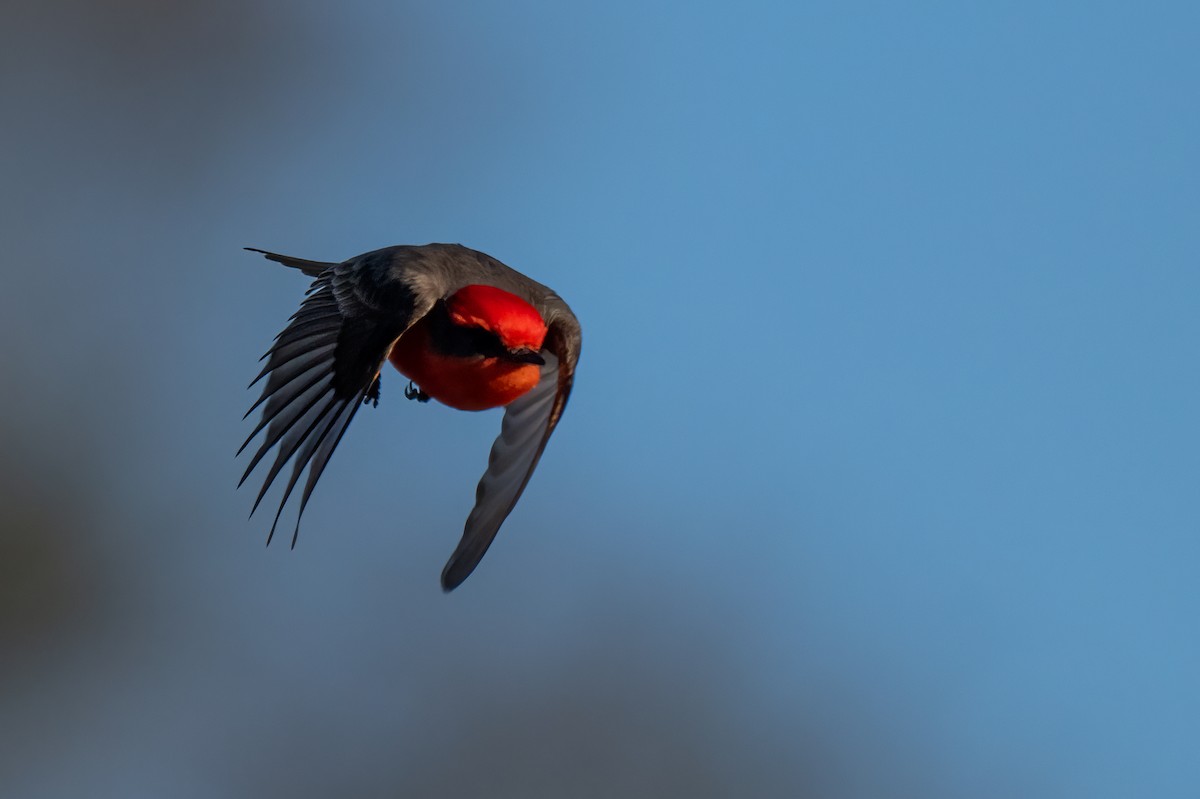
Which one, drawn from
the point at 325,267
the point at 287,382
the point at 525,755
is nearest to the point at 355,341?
the point at 287,382

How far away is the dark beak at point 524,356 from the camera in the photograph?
6.08ft

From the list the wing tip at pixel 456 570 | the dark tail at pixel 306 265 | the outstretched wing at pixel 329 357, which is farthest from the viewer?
the dark tail at pixel 306 265

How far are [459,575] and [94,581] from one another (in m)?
3.33

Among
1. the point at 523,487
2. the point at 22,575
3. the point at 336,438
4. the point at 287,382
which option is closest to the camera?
the point at 336,438

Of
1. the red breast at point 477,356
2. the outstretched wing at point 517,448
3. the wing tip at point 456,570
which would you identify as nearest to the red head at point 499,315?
the red breast at point 477,356

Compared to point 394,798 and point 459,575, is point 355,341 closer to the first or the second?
point 459,575

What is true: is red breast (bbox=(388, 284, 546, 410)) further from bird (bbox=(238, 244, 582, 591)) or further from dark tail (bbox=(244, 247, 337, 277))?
dark tail (bbox=(244, 247, 337, 277))

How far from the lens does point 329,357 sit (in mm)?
1836

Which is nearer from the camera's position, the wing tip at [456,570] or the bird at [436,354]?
the bird at [436,354]

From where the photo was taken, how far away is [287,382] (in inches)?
70.6

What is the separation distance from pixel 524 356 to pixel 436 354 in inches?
5.8

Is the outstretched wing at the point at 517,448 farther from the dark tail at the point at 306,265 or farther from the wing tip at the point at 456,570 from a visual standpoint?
the dark tail at the point at 306,265

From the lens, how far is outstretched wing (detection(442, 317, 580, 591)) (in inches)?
81.5

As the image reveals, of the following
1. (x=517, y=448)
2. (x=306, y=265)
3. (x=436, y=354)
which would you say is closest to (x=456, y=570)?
(x=517, y=448)
